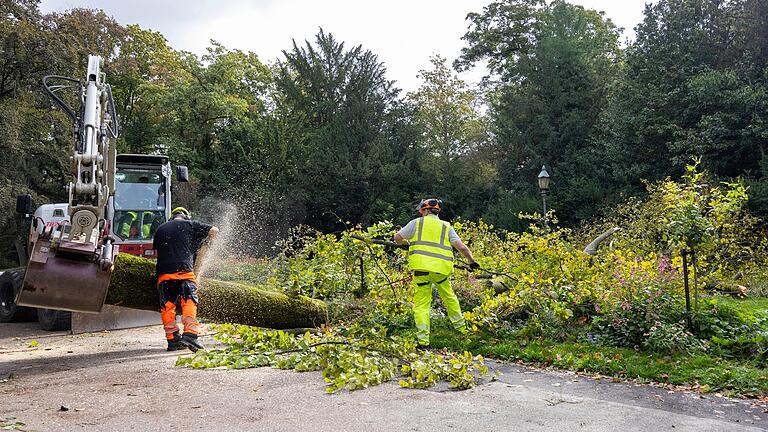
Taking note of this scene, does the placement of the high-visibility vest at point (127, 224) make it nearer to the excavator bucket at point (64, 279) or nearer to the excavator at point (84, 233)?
the excavator at point (84, 233)

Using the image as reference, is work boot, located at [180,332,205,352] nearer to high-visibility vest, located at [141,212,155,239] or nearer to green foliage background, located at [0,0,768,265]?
high-visibility vest, located at [141,212,155,239]

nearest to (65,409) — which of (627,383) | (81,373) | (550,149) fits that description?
(81,373)

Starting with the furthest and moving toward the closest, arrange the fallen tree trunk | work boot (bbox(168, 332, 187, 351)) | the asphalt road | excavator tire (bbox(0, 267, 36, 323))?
excavator tire (bbox(0, 267, 36, 323))
the fallen tree trunk
work boot (bbox(168, 332, 187, 351))
the asphalt road

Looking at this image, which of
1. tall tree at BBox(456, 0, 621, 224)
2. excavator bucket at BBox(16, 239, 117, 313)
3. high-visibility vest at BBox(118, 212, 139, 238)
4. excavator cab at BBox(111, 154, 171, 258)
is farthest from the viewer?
tall tree at BBox(456, 0, 621, 224)

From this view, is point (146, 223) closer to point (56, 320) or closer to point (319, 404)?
point (56, 320)

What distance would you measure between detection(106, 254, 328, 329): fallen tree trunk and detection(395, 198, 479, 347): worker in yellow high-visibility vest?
1.95 metres

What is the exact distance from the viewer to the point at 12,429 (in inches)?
171

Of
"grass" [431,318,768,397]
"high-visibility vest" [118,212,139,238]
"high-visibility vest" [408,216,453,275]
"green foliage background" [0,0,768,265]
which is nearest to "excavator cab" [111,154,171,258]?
"high-visibility vest" [118,212,139,238]

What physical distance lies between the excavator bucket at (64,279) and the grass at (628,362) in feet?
13.2

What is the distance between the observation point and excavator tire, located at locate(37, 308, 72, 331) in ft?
33.6

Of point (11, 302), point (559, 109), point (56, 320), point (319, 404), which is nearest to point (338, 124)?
point (559, 109)

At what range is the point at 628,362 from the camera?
669 centimetres

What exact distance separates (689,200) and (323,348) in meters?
4.48

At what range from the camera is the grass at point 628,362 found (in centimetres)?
582
